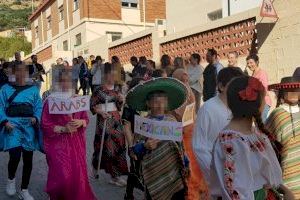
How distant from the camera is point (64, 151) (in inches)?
213

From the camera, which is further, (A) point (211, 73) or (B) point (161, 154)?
(A) point (211, 73)

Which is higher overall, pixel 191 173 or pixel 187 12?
pixel 187 12

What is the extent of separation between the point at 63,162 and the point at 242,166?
10.3 feet

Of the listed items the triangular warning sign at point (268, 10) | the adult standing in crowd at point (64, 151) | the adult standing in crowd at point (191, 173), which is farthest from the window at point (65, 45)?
the adult standing in crowd at point (191, 173)

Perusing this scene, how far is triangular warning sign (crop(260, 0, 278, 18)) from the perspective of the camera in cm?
1101

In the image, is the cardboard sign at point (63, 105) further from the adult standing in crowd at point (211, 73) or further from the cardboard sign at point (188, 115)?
the adult standing in crowd at point (211, 73)

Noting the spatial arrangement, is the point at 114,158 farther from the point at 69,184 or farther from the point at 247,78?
the point at 247,78

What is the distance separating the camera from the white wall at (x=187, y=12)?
2077cm

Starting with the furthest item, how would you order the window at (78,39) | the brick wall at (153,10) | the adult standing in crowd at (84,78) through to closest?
the brick wall at (153,10) < the window at (78,39) < the adult standing in crowd at (84,78)

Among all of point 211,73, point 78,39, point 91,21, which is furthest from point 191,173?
point 78,39

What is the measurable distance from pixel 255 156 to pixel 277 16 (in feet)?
29.7

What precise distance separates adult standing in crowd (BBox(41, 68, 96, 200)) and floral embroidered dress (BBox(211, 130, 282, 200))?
9.17ft

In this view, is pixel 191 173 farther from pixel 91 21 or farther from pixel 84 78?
pixel 91 21

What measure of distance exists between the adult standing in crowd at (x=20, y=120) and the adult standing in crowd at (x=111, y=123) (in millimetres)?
925
